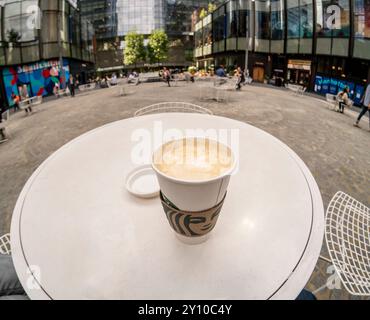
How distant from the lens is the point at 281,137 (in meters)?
6.24

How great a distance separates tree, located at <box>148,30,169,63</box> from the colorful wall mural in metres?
21.6

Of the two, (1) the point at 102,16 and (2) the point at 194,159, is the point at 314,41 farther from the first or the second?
(1) the point at 102,16

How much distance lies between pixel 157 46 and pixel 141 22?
336 inches

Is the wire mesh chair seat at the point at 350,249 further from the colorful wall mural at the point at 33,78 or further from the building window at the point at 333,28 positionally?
the colorful wall mural at the point at 33,78

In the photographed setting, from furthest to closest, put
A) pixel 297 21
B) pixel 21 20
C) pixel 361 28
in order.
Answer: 1. pixel 21 20
2. pixel 361 28
3. pixel 297 21

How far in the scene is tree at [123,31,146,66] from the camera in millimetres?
37000

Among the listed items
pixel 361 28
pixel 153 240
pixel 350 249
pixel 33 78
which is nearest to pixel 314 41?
pixel 361 28

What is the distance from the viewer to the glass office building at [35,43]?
12.1 meters

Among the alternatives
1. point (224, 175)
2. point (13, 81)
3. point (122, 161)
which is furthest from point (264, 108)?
point (13, 81)

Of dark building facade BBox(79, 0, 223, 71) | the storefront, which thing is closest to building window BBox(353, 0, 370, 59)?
the storefront

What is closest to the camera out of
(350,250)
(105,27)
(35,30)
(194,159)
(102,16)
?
(194,159)

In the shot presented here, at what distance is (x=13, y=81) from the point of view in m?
13.2

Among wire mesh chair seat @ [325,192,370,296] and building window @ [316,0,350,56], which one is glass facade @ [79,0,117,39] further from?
wire mesh chair seat @ [325,192,370,296]
